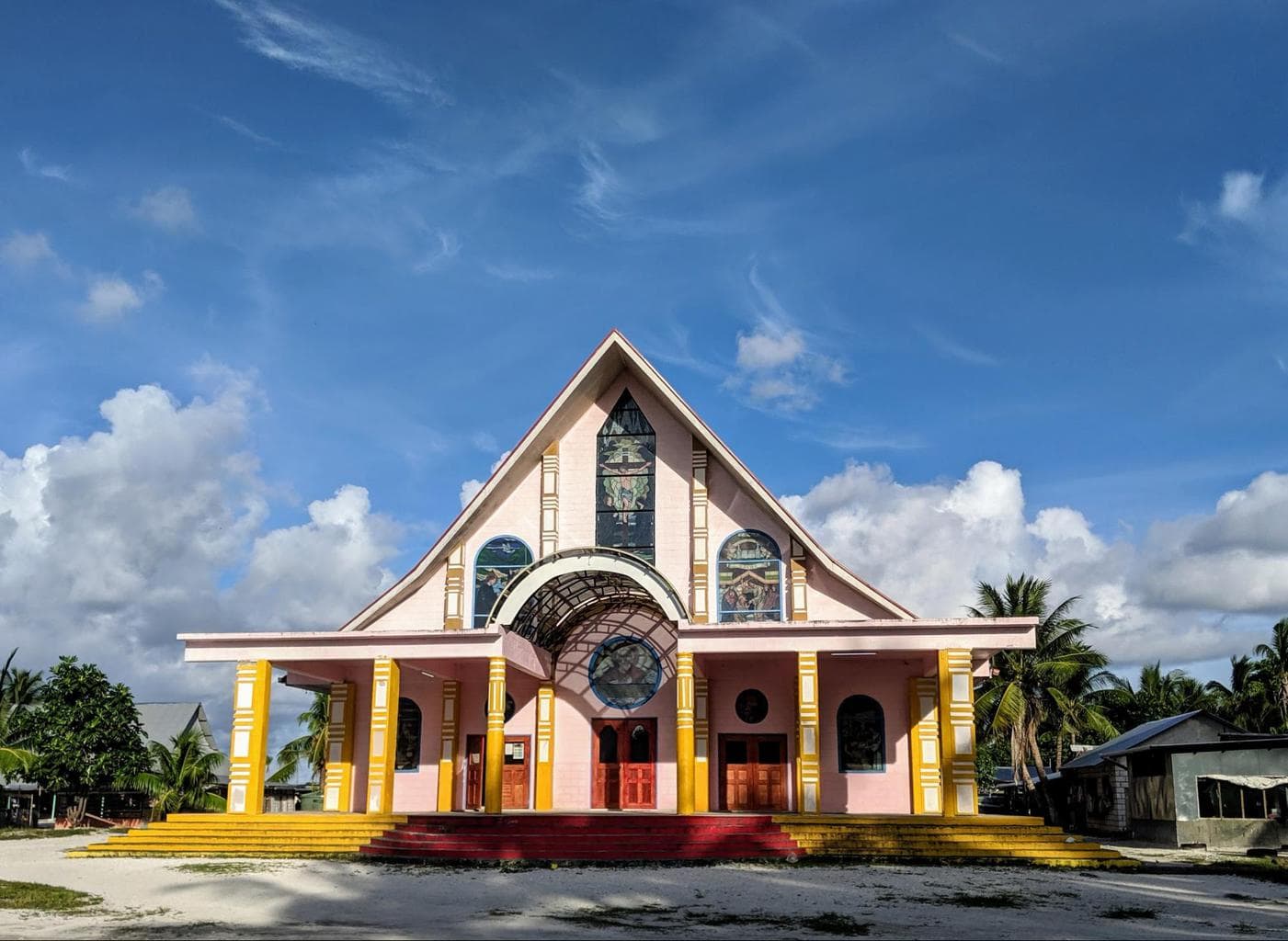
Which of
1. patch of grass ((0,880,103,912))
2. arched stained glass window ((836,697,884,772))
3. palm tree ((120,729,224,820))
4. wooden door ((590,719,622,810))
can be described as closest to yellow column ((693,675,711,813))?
wooden door ((590,719,622,810))

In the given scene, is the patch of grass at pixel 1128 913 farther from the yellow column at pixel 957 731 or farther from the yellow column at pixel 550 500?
the yellow column at pixel 550 500

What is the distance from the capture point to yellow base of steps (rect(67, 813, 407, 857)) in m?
Answer: 20.6

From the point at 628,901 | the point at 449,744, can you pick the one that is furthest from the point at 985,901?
the point at 449,744

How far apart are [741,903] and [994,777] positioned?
6278cm

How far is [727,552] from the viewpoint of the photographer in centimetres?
2520

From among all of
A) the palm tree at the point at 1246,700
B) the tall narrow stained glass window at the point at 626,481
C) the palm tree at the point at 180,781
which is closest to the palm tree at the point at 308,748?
the palm tree at the point at 180,781

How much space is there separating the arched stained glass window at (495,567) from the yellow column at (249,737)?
4468 mm

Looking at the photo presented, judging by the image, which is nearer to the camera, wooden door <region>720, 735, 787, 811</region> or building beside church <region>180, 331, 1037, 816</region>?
building beside church <region>180, 331, 1037, 816</region>

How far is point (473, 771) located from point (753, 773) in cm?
622

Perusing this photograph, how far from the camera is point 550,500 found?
25.9 meters

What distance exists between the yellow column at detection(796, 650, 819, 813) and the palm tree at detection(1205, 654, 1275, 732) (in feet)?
110

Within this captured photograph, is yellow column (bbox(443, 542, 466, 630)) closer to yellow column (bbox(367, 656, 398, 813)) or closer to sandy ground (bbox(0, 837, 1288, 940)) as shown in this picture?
yellow column (bbox(367, 656, 398, 813))

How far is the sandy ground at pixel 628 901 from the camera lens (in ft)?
38.3

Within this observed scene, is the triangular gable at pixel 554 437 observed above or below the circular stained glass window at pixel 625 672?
above
